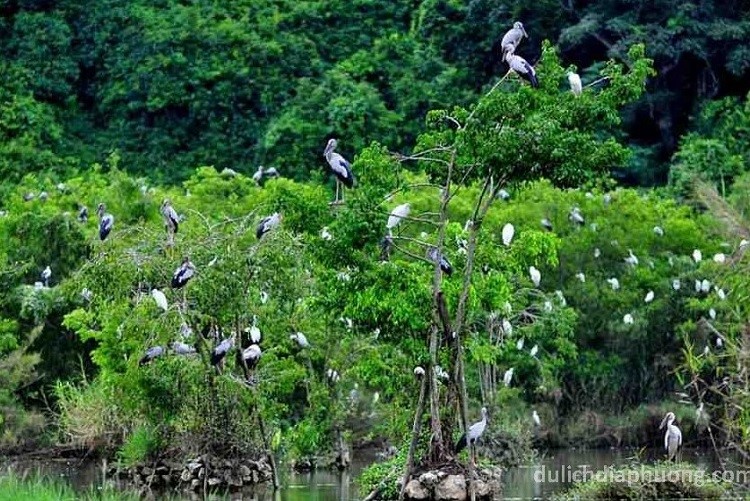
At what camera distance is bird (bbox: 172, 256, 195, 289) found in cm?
2006

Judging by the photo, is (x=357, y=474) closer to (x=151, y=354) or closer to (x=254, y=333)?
(x=254, y=333)

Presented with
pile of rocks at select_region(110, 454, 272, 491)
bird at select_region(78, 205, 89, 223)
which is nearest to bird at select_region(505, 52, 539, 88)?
pile of rocks at select_region(110, 454, 272, 491)

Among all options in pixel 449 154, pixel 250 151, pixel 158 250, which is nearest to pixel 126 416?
pixel 158 250

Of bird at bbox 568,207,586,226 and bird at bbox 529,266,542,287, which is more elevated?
bird at bbox 568,207,586,226

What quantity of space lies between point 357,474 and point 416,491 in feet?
21.0

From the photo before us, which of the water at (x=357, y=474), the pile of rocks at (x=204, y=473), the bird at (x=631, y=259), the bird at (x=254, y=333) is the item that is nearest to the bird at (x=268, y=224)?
the bird at (x=254, y=333)

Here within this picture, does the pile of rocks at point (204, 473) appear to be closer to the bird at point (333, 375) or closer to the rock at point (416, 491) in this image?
the bird at point (333, 375)

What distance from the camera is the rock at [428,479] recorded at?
60.3 ft

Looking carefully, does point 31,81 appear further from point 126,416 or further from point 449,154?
point 449,154

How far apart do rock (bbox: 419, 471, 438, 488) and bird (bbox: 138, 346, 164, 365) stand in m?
4.21

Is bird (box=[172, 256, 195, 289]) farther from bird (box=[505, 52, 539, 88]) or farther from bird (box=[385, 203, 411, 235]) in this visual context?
bird (box=[505, 52, 539, 88])

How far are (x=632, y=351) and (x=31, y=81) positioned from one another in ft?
61.9

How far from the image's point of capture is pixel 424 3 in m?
42.2

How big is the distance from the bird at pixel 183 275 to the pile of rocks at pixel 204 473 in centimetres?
274
